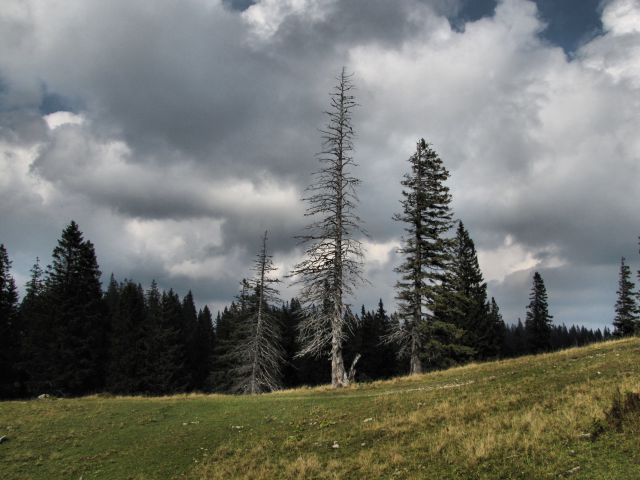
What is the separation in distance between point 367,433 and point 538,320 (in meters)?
71.4

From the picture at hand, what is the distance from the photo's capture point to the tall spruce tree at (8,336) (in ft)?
145

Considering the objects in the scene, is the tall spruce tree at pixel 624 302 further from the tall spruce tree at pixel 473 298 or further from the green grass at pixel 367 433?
the green grass at pixel 367 433

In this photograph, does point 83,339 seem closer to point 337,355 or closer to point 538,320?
point 337,355

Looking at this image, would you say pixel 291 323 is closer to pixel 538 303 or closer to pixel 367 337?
pixel 367 337

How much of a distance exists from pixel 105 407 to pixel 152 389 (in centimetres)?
3491

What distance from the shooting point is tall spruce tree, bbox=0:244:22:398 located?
4431 cm

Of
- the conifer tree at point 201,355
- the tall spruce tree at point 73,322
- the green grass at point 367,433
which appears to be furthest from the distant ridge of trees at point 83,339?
the green grass at point 367,433

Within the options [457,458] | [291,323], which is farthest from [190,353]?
[457,458]

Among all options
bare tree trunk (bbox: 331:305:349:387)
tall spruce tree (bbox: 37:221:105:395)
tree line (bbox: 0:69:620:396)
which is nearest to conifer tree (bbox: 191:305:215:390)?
tree line (bbox: 0:69:620:396)

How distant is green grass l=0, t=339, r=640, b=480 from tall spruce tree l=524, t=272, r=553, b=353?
57932 mm

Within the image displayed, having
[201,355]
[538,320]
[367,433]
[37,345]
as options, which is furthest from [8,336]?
[538,320]

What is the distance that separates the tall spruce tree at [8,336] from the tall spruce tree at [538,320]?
226ft

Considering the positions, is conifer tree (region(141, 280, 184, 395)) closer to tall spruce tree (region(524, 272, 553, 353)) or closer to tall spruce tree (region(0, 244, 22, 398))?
tall spruce tree (region(0, 244, 22, 398))

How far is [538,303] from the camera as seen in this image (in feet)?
253
